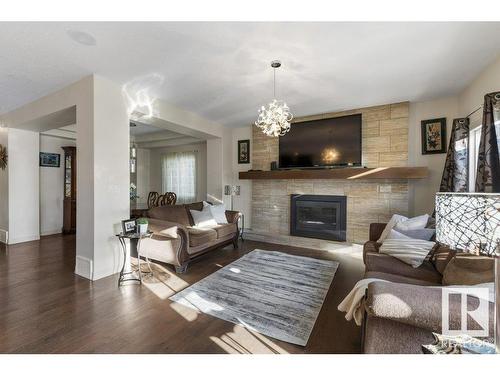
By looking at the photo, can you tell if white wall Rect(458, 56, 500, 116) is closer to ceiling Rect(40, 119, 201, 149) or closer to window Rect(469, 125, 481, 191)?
window Rect(469, 125, 481, 191)

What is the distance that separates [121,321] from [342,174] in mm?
3748

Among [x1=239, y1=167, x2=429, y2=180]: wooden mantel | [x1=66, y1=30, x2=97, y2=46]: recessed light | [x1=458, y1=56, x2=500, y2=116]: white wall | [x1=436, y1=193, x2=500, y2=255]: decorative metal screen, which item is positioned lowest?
[x1=436, y1=193, x2=500, y2=255]: decorative metal screen

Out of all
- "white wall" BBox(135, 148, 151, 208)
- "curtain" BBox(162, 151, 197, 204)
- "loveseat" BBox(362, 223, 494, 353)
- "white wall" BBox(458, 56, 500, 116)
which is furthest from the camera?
"white wall" BBox(135, 148, 151, 208)

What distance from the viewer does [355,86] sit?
3.18 m

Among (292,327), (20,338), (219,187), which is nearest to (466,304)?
(292,327)

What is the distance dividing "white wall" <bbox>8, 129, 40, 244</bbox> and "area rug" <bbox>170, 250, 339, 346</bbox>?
418 cm

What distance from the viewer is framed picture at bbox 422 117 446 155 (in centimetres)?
362

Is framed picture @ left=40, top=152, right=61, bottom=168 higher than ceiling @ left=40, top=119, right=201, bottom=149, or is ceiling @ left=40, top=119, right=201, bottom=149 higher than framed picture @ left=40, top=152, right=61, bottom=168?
ceiling @ left=40, top=119, right=201, bottom=149

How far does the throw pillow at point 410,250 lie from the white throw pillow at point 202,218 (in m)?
2.67

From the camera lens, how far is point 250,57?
2.40 meters

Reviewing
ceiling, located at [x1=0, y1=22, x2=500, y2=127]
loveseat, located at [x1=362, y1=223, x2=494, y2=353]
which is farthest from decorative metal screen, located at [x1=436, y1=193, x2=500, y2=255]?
ceiling, located at [x1=0, y1=22, x2=500, y2=127]

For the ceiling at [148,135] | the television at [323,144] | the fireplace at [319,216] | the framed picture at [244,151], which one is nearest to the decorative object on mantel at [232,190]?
the framed picture at [244,151]

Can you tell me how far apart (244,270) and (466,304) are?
245cm

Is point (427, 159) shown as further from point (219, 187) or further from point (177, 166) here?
point (177, 166)
